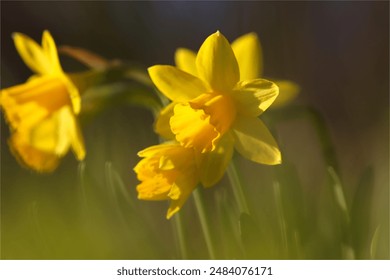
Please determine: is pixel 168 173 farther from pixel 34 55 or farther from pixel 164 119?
pixel 34 55

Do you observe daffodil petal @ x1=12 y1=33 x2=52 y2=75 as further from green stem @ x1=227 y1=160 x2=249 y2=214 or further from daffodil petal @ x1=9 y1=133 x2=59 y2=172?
green stem @ x1=227 y1=160 x2=249 y2=214

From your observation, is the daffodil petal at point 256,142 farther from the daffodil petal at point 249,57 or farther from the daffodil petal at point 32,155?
the daffodil petal at point 32,155

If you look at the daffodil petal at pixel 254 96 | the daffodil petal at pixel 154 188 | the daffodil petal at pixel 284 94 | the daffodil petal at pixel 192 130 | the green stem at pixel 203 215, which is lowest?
the green stem at pixel 203 215

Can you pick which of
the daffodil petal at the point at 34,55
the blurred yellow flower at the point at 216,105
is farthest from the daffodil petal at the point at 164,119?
the daffodil petal at the point at 34,55

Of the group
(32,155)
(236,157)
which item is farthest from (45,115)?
(236,157)
